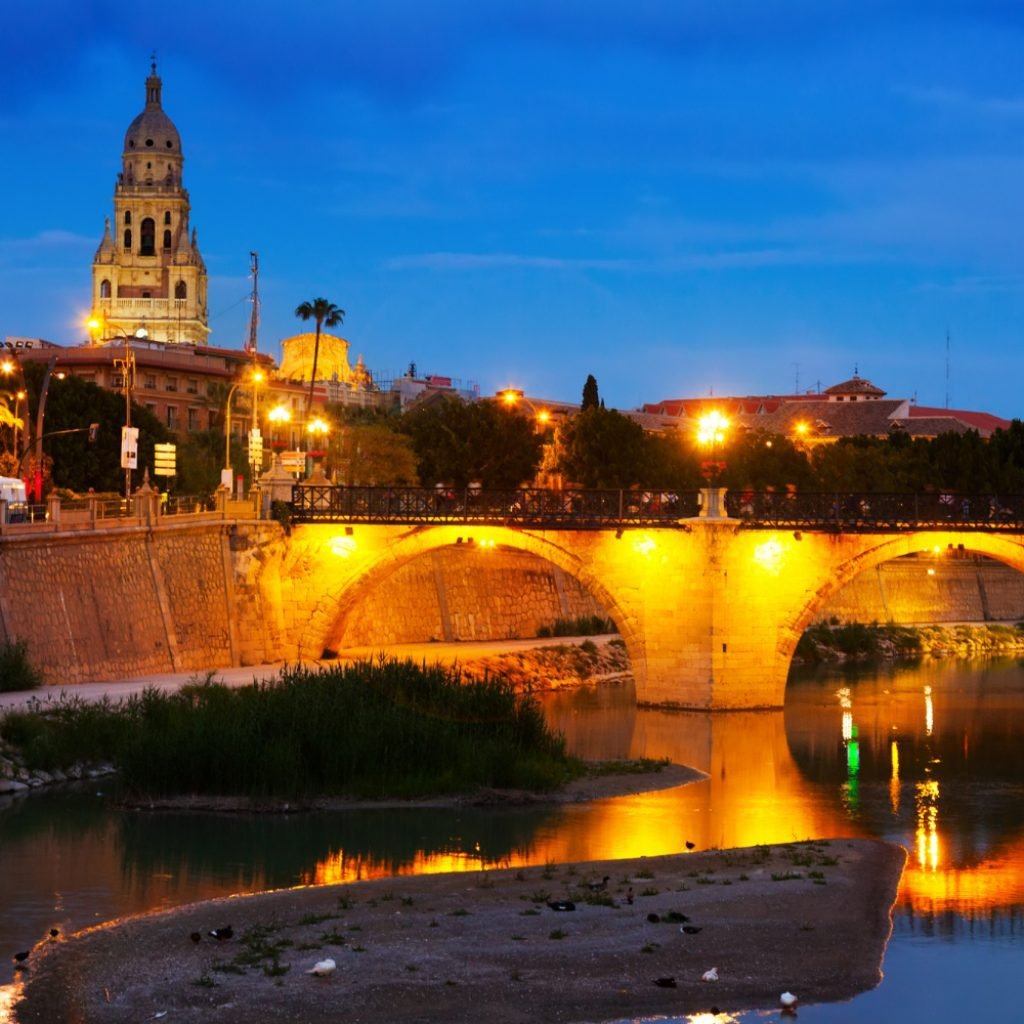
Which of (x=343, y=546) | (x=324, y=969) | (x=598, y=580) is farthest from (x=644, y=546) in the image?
(x=324, y=969)

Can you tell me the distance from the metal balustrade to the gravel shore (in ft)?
66.6

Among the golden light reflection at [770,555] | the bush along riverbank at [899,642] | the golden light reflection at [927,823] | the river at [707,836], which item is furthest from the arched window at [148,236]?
the golden light reflection at [927,823]

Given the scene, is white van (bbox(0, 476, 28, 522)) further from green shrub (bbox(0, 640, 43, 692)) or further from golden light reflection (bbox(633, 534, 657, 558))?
golden light reflection (bbox(633, 534, 657, 558))

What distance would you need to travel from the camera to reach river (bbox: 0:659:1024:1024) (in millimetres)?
20688

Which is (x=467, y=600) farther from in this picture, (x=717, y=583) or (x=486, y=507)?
(x=717, y=583)

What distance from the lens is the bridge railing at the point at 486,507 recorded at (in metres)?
44.2

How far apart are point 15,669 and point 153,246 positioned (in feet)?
434

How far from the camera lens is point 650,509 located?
1752 inches

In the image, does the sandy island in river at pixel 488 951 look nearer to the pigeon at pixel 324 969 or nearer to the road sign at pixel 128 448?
the pigeon at pixel 324 969

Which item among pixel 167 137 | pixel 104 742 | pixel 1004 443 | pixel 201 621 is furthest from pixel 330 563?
pixel 167 137

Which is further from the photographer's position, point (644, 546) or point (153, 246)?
point (153, 246)

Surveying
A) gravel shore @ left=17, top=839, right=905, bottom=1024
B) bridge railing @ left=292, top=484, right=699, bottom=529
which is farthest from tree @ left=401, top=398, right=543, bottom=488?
gravel shore @ left=17, top=839, right=905, bottom=1024

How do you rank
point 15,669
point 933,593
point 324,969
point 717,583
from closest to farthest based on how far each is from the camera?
point 324,969
point 15,669
point 717,583
point 933,593

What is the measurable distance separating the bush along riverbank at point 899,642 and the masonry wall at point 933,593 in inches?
103
